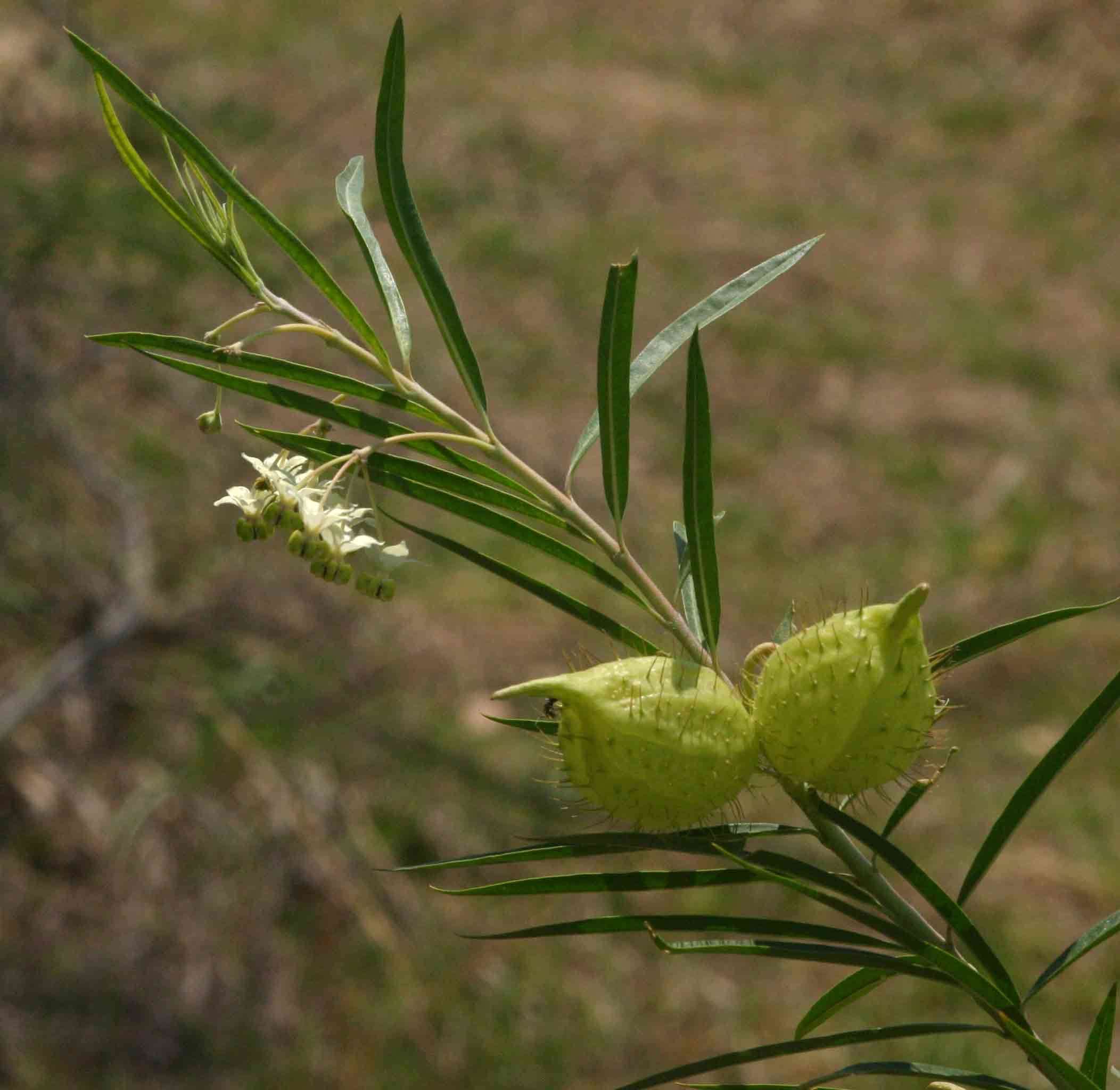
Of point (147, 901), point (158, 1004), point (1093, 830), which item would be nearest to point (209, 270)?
point (147, 901)

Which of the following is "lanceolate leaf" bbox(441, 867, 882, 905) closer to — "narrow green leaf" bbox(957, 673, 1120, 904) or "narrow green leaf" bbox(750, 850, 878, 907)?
"narrow green leaf" bbox(750, 850, 878, 907)

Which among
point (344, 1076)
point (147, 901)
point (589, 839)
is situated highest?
point (147, 901)

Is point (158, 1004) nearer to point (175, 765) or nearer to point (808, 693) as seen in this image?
point (175, 765)

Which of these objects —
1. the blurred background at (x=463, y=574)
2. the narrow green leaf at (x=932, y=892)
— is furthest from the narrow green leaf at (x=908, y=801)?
the blurred background at (x=463, y=574)

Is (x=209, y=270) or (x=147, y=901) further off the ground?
(x=209, y=270)

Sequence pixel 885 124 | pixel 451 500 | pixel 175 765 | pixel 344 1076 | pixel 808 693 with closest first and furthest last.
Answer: pixel 808 693 → pixel 451 500 → pixel 344 1076 → pixel 175 765 → pixel 885 124

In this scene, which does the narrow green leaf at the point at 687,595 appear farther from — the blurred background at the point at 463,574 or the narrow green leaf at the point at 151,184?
the blurred background at the point at 463,574
